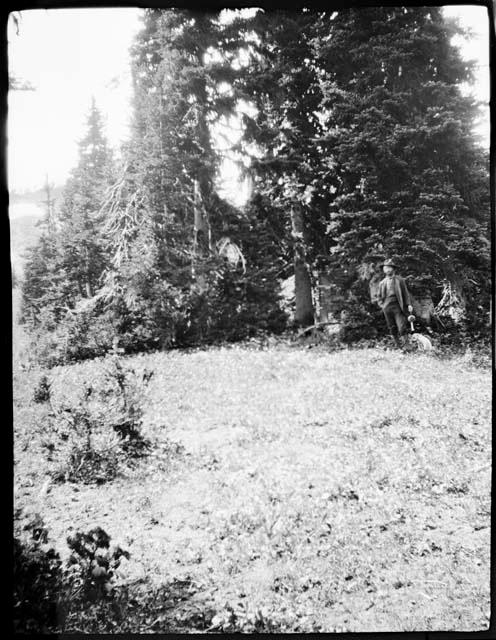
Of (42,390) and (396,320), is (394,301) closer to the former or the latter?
(396,320)

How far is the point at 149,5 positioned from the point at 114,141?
0.92 m

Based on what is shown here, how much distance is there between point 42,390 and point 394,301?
2.66m

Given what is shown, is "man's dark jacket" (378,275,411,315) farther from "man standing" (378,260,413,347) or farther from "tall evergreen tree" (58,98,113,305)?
"tall evergreen tree" (58,98,113,305)

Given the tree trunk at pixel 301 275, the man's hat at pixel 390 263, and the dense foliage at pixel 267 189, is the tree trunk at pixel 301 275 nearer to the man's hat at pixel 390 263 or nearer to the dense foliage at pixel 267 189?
the dense foliage at pixel 267 189

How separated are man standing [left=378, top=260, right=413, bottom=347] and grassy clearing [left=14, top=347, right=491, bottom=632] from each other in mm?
234

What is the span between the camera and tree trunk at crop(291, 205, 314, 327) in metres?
3.11

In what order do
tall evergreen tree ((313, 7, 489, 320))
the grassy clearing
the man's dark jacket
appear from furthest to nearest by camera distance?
the man's dark jacket < tall evergreen tree ((313, 7, 489, 320)) < the grassy clearing

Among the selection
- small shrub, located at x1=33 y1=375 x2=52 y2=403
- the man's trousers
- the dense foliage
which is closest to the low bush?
small shrub, located at x1=33 y1=375 x2=52 y2=403

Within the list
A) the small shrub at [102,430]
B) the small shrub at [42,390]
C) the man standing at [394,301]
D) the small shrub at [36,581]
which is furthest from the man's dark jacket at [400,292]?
the small shrub at [36,581]

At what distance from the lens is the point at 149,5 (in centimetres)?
278

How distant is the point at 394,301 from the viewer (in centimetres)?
306

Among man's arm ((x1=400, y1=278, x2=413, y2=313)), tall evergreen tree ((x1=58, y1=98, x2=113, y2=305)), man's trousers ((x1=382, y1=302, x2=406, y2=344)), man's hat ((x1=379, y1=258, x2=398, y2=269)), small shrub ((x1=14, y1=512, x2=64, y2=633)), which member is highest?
tall evergreen tree ((x1=58, y1=98, x2=113, y2=305))

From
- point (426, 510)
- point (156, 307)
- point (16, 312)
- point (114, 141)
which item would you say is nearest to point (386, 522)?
point (426, 510)

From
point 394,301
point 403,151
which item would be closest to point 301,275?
point 394,301
